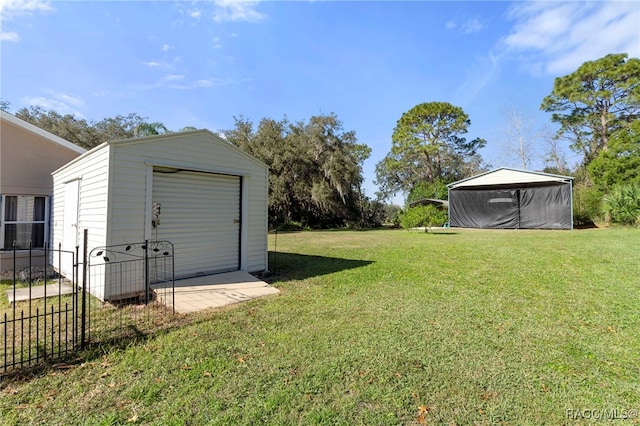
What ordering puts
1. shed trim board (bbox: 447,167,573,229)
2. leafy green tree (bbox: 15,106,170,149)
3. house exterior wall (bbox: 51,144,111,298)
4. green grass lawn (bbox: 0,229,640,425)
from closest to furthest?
green grass lawn (bbox: 0,229,640,425)
house exterior wall (bbox: 51,144,111,298)
shed trim board (bbox: 447,167,573,229)
leafy green tree (bbox: 15,106,170,149)

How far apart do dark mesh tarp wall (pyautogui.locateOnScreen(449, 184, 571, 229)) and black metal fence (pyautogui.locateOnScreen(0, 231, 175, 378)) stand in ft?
63.3

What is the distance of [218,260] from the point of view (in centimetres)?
578

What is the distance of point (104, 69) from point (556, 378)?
11.0m

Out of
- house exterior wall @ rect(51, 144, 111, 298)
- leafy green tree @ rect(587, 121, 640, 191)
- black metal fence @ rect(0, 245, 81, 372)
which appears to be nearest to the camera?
black metal fence @ rect(0, 245, 81, 372)

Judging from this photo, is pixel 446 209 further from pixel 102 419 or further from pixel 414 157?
pixel 102 419

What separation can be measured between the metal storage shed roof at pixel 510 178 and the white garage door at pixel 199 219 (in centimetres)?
1786

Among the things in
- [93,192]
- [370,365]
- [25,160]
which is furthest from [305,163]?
[370,365]

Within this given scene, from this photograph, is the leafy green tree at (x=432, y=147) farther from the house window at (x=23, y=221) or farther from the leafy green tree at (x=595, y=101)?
the house window at (x=23, y=221)

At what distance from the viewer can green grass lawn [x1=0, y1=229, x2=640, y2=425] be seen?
78.5 inches

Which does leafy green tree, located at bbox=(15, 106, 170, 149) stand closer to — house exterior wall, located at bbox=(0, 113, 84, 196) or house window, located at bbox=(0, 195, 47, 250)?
house exterior wall, located at bbox=(0, 113, 84, 196)

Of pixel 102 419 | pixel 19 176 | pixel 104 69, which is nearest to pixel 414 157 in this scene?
pixel 104 69

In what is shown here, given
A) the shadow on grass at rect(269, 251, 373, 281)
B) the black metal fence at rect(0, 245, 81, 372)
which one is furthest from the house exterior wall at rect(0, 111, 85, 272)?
the shadow on grass at rect(269, 251, 373, 281)

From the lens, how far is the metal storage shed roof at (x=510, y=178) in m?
16.8

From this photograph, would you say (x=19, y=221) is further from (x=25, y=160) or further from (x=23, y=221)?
(x=25, y=160)
